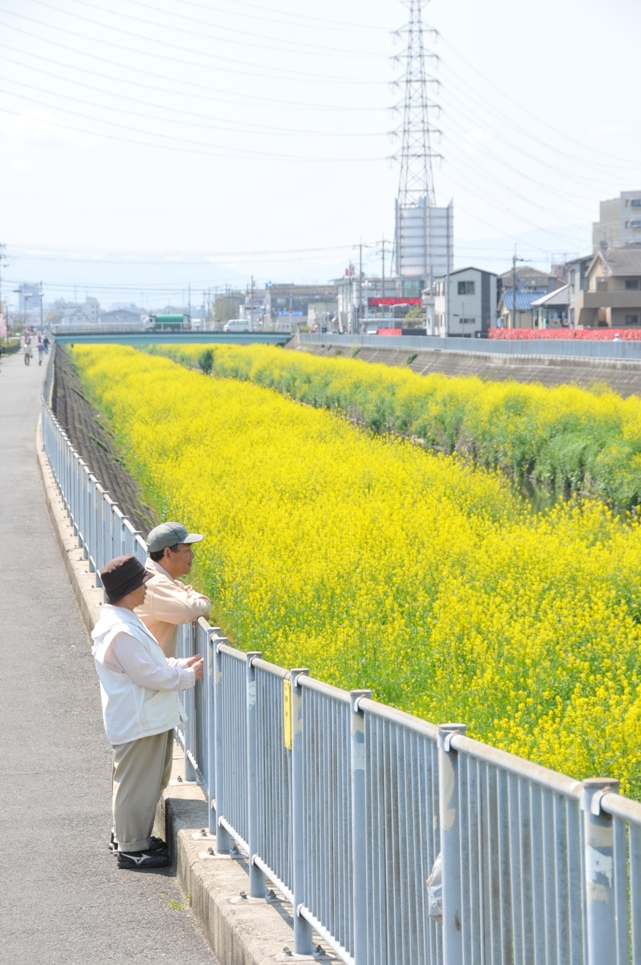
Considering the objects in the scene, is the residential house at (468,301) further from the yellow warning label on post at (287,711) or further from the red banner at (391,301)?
the yellow warning label on post at (287,711)

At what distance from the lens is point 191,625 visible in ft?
20.2

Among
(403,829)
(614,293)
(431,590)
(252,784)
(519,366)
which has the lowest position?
(431,590)

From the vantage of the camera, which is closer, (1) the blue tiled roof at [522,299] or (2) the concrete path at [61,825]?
(2) the concrete path at [61,825]

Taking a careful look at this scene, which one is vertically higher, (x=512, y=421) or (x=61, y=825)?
(x=512, y=421)

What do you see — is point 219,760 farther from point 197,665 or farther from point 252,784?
point 252,784

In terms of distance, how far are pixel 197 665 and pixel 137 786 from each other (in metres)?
0.60

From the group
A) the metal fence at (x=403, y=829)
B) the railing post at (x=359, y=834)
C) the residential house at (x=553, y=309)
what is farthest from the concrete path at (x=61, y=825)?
the residential house at (x=553, y=309)

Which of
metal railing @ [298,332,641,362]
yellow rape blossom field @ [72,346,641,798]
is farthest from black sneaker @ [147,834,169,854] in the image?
metal railing @ [298,332,641,362]

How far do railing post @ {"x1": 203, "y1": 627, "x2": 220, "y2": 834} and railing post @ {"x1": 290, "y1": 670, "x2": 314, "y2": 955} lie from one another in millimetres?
1221

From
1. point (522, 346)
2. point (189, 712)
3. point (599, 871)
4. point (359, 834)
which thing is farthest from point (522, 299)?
point (599, 871)

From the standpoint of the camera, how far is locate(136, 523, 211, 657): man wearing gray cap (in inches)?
228

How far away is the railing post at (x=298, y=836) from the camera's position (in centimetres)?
424

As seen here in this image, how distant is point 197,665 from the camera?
5.70 m

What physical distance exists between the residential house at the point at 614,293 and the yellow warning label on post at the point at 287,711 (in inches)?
2622
